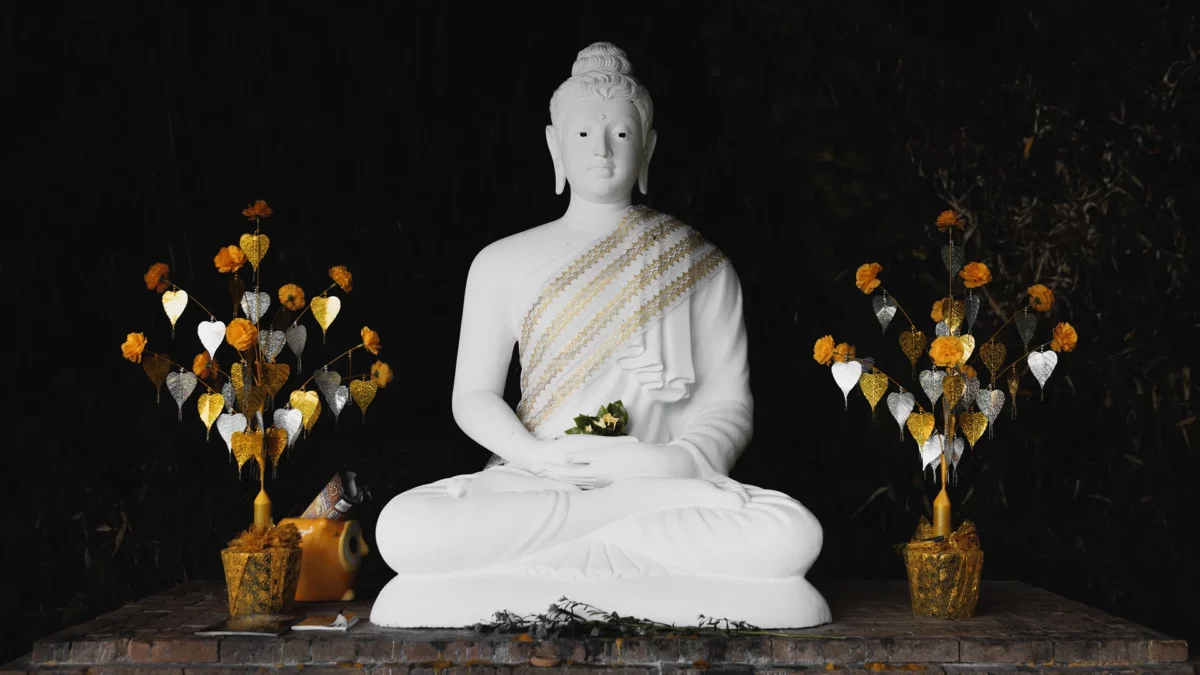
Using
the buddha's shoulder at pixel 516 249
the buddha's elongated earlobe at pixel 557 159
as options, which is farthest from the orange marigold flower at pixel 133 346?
the buddha's elongated earlobe at pixel 557 159

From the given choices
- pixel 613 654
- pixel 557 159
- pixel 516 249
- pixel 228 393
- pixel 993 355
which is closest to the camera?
pixel 613 654

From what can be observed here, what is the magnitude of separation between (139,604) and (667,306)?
199 centimetres

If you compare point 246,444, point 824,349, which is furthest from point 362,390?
point 824,349

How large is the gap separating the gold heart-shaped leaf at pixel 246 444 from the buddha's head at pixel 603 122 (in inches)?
54.1

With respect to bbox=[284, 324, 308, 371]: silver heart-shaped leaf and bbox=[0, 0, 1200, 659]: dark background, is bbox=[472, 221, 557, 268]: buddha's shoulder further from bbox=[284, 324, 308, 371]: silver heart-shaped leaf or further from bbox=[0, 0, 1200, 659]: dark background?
bbox=[0, 0, 1200, 659]: dark background

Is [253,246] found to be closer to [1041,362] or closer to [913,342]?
[913,342]

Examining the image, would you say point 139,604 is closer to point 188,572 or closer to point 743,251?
point 188,572

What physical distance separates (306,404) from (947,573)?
211 centimetres

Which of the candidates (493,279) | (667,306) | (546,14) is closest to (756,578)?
(667,306)

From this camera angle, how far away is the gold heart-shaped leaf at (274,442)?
481 centimetres

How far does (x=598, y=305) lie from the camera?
494cm

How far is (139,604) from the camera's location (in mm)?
4863

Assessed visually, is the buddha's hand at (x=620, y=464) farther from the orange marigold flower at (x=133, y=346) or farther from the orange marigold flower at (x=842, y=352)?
the orange marigold flower at (x=133, y=346)

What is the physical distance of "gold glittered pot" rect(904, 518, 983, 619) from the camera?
4.44 m
